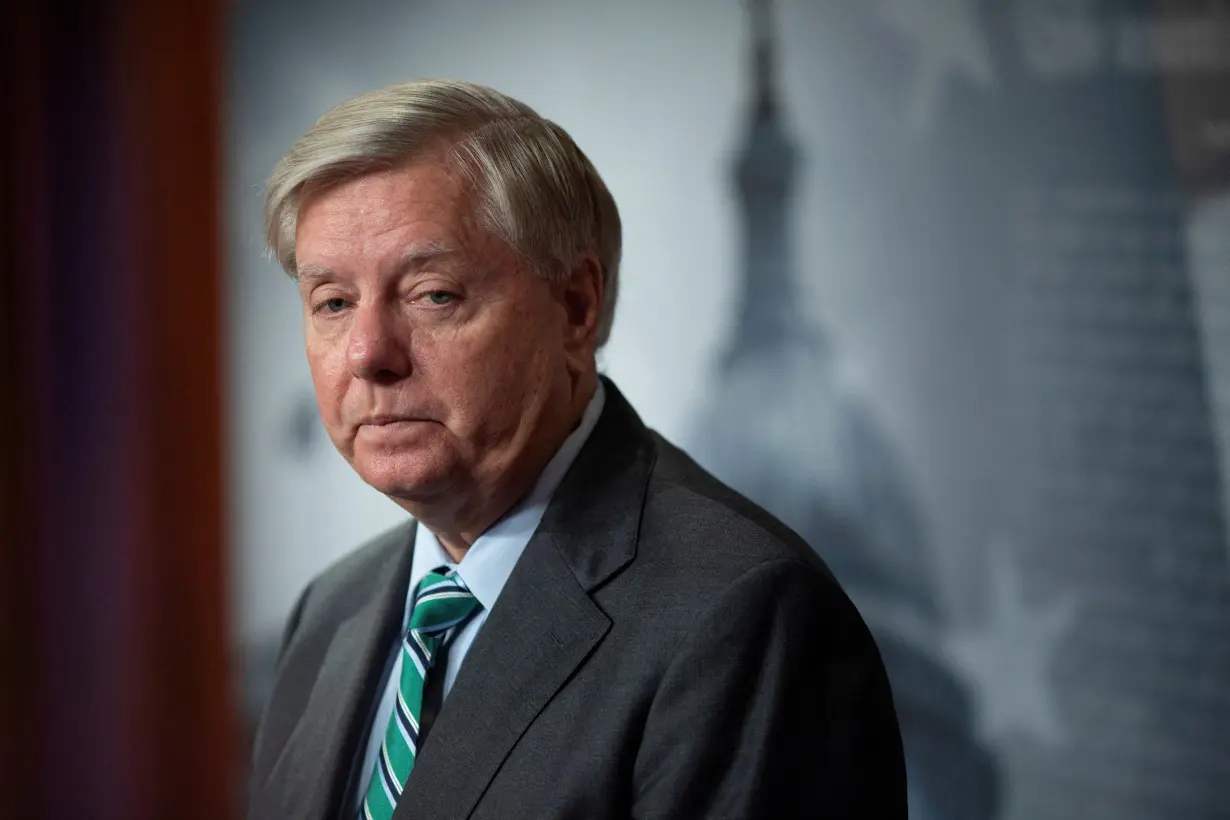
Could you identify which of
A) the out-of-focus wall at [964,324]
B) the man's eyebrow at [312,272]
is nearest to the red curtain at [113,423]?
the man's eyebrow at [312,272]

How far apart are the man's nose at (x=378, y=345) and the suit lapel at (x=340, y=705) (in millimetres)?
368

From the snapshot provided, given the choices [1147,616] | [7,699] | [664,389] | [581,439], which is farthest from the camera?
[664,389]

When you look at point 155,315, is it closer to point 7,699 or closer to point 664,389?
point 7,699

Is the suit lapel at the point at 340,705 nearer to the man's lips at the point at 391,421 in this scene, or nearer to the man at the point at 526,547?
the man at the point at 526,547

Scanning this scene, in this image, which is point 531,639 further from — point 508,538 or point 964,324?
point 964,324

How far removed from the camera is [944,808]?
185cm

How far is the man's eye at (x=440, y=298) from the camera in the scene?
123cm

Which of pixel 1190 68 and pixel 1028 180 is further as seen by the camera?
pixel 1028 180

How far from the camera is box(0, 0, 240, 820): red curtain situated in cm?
98

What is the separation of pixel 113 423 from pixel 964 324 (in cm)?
127

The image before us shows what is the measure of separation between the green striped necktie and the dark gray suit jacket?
8 centimetres

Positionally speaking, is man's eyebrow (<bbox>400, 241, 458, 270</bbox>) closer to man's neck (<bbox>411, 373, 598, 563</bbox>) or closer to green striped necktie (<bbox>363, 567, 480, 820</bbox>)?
man's neck (<bbox>411, 373, 598, 563</bbox>)

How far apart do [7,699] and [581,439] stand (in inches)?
26.6

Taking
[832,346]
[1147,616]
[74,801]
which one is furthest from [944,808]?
[74,801]
